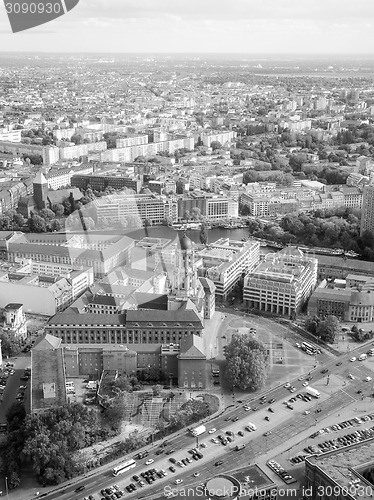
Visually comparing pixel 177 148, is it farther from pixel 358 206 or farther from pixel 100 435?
pixel 100 435

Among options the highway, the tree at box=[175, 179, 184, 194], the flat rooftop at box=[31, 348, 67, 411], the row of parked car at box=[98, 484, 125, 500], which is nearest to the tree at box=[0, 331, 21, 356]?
the flat rooftop at box=[31, 348, 67, 411]

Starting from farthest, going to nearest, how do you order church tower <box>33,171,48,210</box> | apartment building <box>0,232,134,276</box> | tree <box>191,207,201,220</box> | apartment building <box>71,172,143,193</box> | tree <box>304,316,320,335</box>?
apartment building <box>71,172,143,193</box> → church tower <box>33,171,48,210</box> → tree <box>191,207,201,220</box> → apartment building <box>0,232,134,276</box> → tree <box>304,316,320,335</box>

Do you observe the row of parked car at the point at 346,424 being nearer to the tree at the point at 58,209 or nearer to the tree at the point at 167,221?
the tree at the point at 167,221

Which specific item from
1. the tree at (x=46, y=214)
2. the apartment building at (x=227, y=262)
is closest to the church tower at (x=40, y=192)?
the tree at (x=46, y=214)

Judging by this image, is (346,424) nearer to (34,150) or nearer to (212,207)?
(212,207)

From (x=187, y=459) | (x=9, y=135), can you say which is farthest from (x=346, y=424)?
(x=9, y=135)

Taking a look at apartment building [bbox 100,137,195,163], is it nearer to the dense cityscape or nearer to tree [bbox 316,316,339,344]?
the dense cityscape
